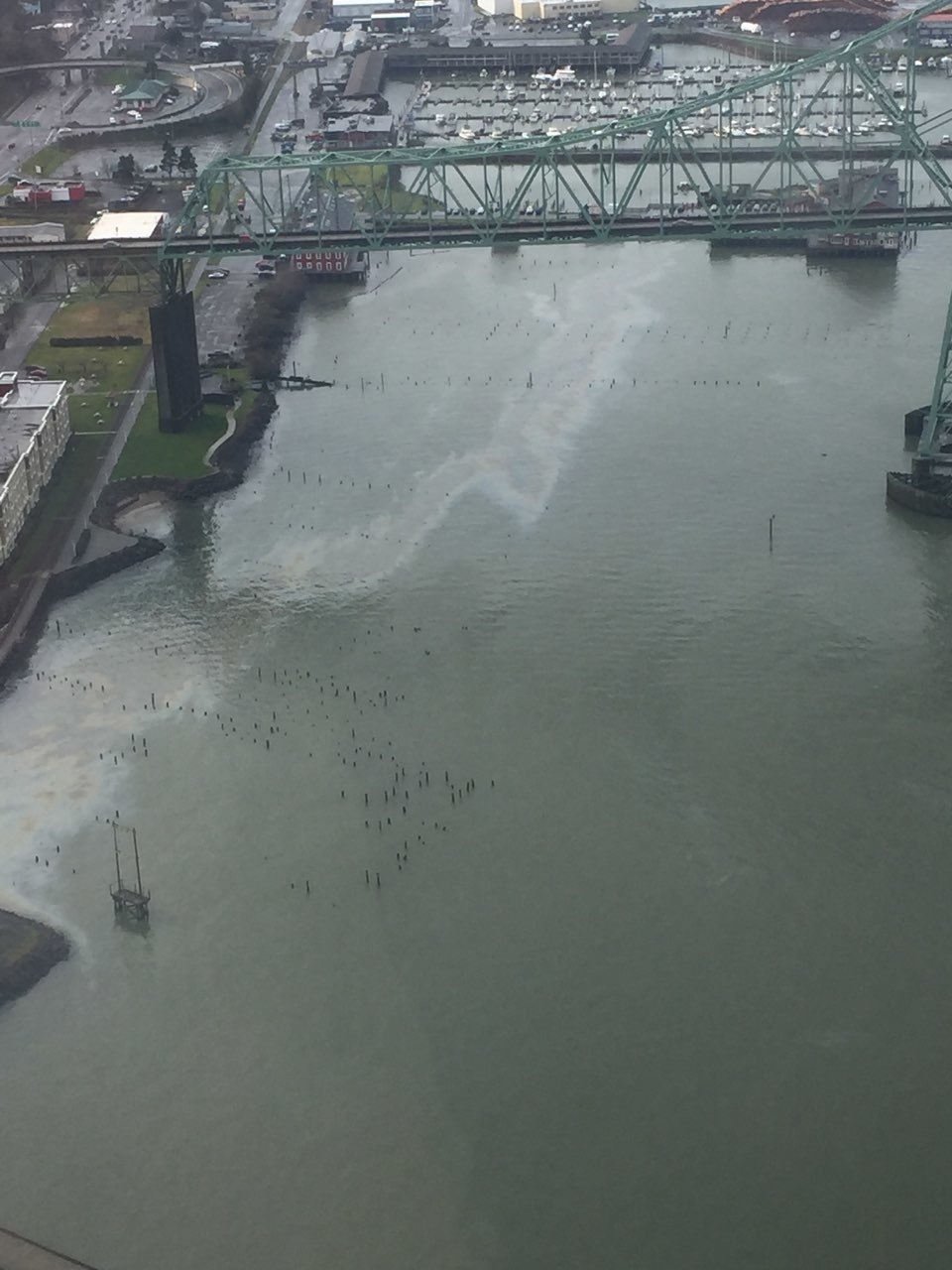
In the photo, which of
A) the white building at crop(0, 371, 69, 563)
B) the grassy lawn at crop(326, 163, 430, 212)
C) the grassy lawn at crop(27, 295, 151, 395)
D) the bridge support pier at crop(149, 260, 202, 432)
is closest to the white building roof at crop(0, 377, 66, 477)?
the white building at crop(0, 371, 69, 563)

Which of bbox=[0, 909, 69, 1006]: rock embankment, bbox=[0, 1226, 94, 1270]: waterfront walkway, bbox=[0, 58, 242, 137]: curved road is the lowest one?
bbox=[0, 58, 242, 137]: curved road

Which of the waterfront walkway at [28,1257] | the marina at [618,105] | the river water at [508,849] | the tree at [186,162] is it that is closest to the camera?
the waterfront walkway at [28,1257]

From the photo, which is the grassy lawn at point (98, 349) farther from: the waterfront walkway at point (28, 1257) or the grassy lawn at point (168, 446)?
the waterfront walkway at point (28, 1257)

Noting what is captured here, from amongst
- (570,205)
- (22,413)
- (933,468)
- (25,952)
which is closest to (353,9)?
(570,205)

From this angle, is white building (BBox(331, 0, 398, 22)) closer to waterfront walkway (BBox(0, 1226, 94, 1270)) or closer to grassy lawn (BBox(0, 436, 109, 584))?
grassy lawn (BBox(0, 436, 109, 584))

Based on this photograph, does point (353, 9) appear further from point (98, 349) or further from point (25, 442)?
point (25, 442)

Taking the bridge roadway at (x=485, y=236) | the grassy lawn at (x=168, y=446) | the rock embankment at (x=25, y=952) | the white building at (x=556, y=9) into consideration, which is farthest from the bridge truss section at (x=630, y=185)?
the rock embankment at (x=25, y=952)
